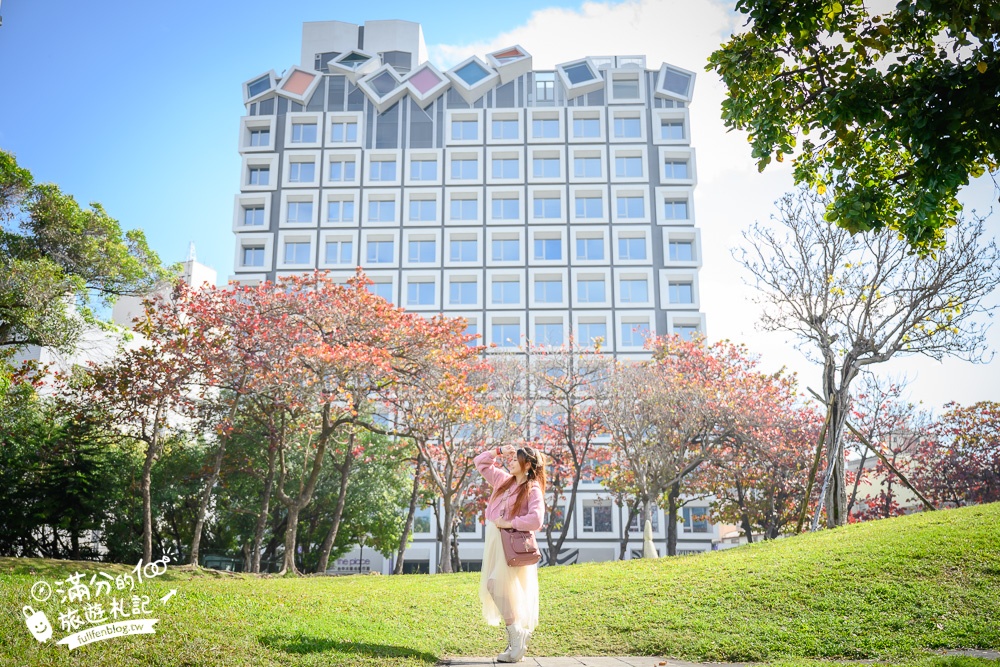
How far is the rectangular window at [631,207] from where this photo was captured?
50969 mm

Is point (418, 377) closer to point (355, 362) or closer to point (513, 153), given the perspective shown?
point (355, 362)

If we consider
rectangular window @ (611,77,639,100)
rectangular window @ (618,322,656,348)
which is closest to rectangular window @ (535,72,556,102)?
rectangular window @ (611,77,639,100)

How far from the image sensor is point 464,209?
5159cm

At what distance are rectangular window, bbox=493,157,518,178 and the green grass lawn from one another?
137ft

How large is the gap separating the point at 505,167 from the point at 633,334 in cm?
1437

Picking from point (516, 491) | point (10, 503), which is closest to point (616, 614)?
point (516, 491)

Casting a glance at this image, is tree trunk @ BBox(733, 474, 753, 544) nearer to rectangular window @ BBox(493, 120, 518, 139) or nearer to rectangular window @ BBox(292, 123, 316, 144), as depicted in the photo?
rectangular window @ BBox(493, 120, 518, 139)

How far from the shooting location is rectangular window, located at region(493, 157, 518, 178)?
52.2 meters

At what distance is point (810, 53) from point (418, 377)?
1306 cm

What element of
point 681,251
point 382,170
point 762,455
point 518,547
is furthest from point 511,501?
point 382,170

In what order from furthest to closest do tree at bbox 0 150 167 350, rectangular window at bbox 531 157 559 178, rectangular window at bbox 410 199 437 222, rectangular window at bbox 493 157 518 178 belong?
rectangular window at bbox 493 157 518 178 < rectangular window at bbox 531 157 559 178 < rectangular window at bbox 410 199 437 222 < tree at bbox 0 150 167 350

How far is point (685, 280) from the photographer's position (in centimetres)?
4959

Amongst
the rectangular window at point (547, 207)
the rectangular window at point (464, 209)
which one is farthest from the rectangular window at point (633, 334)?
the rectangular window at point (464, 209)

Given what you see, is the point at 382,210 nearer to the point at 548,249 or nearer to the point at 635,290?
the point at 548,249
